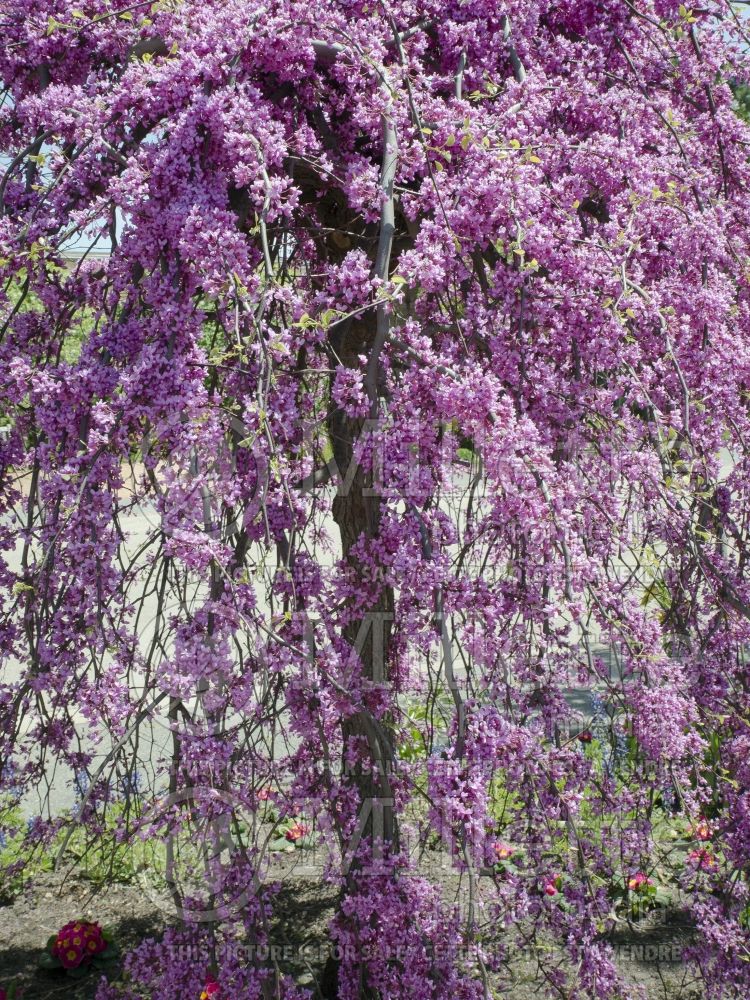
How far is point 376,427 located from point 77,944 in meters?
2.61

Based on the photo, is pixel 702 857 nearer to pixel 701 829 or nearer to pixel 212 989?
pixel 701 829

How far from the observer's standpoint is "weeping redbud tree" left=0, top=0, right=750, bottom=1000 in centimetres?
186

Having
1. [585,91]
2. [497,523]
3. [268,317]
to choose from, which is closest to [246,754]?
[497,523]

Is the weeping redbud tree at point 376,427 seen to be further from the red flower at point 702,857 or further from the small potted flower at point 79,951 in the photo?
the small potted flower at point 79,951

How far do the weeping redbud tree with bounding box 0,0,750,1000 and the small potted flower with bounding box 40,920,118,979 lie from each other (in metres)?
1.06

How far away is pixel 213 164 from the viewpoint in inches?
81.1

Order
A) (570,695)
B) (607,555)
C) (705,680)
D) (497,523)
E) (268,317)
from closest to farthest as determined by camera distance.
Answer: (497,523)
(607,555)
(268,317)
(705,680)
(570,695)

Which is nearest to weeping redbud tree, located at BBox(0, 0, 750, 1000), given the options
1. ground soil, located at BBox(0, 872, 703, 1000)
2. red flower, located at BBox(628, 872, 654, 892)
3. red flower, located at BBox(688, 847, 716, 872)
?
red flower, located at BBox(688, 847, 716, 872)

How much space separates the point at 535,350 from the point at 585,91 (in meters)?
0.76

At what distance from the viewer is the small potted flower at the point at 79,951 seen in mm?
→ 3496

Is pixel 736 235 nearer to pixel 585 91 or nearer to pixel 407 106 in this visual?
pixel 585 91

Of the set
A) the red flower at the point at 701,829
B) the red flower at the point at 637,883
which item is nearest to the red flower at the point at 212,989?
the red flower at the point at 701,829

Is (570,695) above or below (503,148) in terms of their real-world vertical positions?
below

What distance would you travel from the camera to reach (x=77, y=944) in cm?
350
